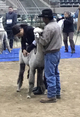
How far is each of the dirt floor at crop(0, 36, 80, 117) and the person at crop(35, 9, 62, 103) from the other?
1.18 feet

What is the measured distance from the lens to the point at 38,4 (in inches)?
912

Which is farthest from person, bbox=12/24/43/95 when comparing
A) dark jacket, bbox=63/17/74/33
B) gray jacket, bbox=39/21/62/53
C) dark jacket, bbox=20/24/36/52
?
dark jacket, bbox=63/17/74/33

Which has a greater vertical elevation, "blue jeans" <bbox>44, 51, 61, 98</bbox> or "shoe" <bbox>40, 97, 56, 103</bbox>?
"blue jeans" <bbox>44, 51, 61, 98</bbox>

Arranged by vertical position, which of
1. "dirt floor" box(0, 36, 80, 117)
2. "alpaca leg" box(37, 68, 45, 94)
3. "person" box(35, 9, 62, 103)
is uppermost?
"person" box(35, 9, 62, 103)

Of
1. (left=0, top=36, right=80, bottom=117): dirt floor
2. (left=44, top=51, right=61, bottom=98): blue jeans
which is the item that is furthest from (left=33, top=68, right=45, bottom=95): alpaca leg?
(left=44, top=51, right=61, bottom=98): blue jeans

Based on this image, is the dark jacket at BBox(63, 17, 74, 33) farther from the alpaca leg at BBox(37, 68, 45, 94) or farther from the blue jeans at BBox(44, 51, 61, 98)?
the blue jeans at BBox(44, 51, 61, 98)

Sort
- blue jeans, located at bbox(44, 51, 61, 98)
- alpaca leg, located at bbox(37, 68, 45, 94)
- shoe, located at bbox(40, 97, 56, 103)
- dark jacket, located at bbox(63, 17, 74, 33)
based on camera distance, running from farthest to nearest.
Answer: dark jacket, located at bbox(63, 17, 74, 33) < alpaca leg, located at bbox(37, 68, 45, 94) < shoe, located at bbox(40, 97, 56, 103) < blue jeans, located at bbox(44, 51, 61, 98)

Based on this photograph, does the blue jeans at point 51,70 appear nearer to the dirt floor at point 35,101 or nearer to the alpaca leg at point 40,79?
the dirt floor at point 35,101

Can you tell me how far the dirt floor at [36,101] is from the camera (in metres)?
4.48

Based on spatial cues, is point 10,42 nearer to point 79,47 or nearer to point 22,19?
point 22,19

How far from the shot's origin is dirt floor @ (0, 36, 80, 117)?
448 centimetres

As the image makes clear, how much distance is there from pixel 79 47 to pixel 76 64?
3.87 meters

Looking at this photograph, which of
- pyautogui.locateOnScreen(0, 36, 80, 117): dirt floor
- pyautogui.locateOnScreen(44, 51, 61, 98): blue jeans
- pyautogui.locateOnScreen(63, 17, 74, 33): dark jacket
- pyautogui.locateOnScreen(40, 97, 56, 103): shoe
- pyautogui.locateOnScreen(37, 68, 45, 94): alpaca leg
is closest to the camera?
pyautogui.locateOnScreen(0, 36, 80, 117): dirt floor

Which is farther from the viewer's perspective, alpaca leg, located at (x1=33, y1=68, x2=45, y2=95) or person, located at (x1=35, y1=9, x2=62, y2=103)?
alpaca leg, located at (x1=33, y1=68, x2=45, y2=95)
